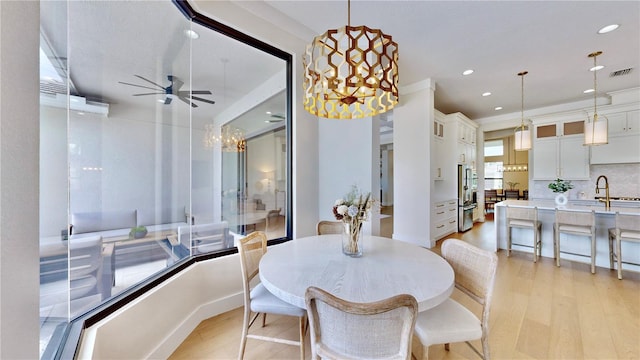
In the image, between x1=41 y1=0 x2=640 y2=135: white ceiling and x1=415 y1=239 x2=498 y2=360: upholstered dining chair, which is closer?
x1=415 y1=239 x2=498 y2=360: upholstered dining chair

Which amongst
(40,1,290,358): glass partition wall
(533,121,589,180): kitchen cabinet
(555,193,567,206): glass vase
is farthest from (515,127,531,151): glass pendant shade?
(40,1,290,358): glass partition wall

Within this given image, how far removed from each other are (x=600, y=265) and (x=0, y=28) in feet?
18.6

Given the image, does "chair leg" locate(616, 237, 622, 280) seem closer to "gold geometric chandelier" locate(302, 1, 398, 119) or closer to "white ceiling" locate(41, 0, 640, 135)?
"white ceiling" locate(41, 0, 640, 135)

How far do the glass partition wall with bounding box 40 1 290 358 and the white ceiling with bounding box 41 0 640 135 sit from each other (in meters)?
0.02

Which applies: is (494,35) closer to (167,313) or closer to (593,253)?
(593,253)

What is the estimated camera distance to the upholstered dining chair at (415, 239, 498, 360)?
4.20 ft

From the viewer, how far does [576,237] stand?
3.52 metres

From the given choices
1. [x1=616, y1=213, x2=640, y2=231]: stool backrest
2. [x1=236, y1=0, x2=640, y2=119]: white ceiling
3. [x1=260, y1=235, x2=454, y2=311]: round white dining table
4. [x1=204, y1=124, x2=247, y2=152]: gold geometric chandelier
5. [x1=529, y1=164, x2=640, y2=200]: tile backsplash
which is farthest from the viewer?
[x1=529, y1=164, x2=640, y2=200]: tile backsplash

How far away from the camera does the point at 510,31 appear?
2834 millimetres

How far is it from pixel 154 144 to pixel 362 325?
10.9 feet

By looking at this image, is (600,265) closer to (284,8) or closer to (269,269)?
(269,269)

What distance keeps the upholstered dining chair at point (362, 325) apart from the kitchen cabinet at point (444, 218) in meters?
3.63

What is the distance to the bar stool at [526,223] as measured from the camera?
3.62 m

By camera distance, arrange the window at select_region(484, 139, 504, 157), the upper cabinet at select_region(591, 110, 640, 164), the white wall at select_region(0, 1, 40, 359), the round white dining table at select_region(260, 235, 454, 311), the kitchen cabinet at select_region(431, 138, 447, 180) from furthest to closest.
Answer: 1. the window at select_region(484, 139, 504, 157)
2. the kitchen cabinet at select_region(431, 138, 447, 180)
3. the upper cabinet at select_region(591, 110, 640, 164)
4. the round white dining table at select_region(260, 235, 454, 311)
5. the white wall at select_region(0, 1, 40, 359)
